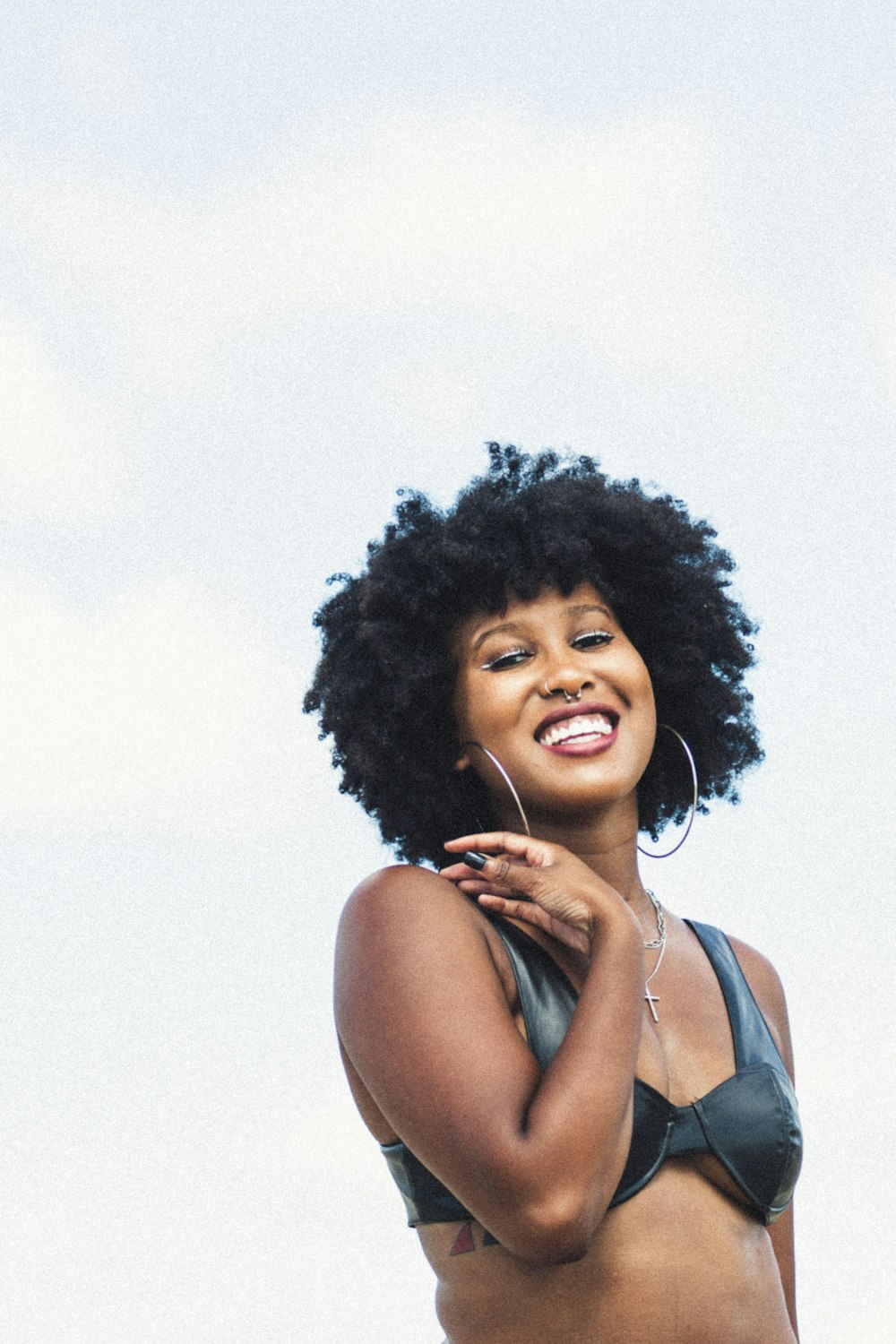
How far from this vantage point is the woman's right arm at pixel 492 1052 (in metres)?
3.63

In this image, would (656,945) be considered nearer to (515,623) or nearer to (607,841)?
(607,841)

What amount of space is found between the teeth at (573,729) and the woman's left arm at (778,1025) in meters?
1.01

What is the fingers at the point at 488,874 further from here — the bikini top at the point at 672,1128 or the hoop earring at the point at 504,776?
the hoop earring at the point at 504,776

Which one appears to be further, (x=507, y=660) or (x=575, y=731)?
(x=507, y=660)

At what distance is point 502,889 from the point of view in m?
4.38

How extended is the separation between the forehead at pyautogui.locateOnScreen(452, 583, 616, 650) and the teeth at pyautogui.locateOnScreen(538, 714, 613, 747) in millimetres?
343

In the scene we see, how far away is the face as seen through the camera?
4656 mm

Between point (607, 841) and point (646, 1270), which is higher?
point (607, 841)

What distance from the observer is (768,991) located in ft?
17.2

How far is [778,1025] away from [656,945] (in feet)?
1.77

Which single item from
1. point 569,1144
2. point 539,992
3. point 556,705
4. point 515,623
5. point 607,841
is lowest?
point 569,1144

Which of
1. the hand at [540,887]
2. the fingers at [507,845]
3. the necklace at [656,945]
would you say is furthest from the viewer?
the necklace at [656,945]

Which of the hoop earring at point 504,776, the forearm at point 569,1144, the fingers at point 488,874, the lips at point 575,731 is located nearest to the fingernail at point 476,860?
the fingers at point 488,874

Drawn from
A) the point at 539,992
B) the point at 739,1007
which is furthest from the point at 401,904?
the point at 739,1007
